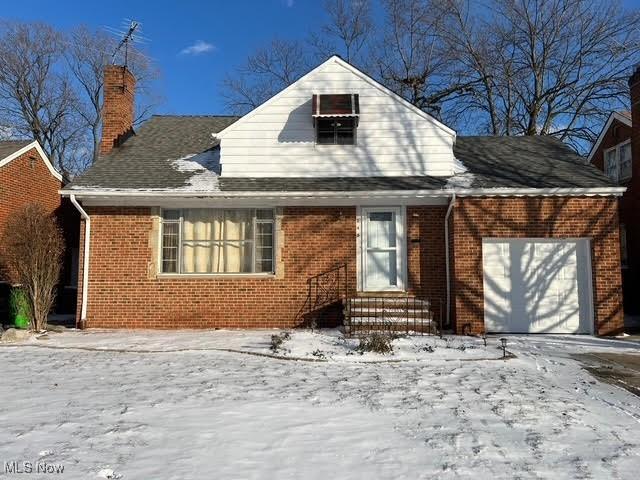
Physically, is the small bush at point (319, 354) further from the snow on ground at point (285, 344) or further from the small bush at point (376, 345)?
the small bush at point (376, 345)

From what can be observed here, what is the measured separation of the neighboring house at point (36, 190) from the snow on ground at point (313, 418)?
8.73m

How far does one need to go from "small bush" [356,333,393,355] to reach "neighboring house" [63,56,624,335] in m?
2.44

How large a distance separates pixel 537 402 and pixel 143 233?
8599 mm

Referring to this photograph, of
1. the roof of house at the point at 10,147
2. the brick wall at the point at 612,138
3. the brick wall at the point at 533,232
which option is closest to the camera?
the brick wall at the point at 533,232

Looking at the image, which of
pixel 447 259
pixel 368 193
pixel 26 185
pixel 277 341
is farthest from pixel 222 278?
pixel 26 185

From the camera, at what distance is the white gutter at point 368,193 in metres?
10.2

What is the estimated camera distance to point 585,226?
33.9 ft

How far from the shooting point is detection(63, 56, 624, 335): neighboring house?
10336 mm

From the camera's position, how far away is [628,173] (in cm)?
1562

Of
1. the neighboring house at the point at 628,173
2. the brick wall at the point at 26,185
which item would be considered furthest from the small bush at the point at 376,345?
the brick wall at the point at 26,185

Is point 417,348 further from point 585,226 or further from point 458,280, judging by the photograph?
point 585,226

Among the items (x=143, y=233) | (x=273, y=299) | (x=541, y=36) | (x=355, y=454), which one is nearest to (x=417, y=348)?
(x=273, y=299)

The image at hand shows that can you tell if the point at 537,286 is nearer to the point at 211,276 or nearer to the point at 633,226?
the point at 633,226

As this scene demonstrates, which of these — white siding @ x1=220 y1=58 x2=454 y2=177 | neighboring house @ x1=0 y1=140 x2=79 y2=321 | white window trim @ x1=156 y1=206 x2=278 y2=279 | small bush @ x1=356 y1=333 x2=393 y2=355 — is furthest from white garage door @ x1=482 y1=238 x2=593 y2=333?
neighboring house @ x1=0 y1=140 x2=79 y2=321
